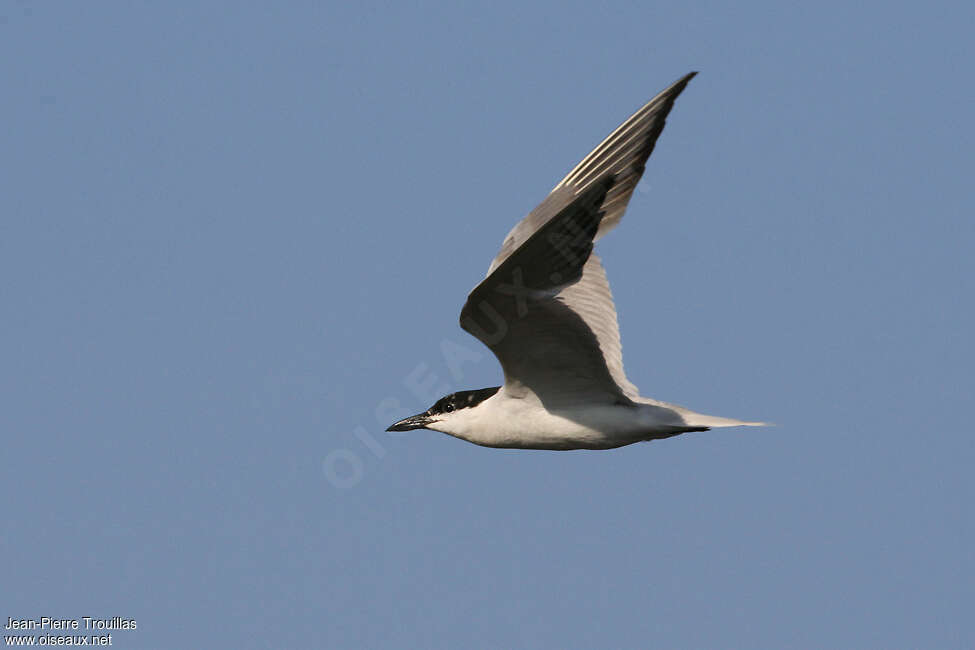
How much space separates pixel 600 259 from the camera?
1110 centimetres

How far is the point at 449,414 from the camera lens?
35.1 ft

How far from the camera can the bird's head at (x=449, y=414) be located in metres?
10.5

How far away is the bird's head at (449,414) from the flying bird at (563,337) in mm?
12

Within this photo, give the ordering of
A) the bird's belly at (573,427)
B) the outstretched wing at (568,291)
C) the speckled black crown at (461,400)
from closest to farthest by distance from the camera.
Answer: the outstretched wing at (568,291), the bird's belly at (573,427), the speckled black crown at (461,400)

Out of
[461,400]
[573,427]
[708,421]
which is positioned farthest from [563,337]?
[461,400]

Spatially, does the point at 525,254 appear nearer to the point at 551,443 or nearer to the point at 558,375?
the point at 558,375

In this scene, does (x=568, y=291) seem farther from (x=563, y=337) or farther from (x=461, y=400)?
(x=563, y=337)

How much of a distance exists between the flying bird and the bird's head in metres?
0.01

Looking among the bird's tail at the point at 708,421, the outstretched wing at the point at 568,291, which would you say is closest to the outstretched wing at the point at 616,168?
the outstretched wing at the point at 568,291

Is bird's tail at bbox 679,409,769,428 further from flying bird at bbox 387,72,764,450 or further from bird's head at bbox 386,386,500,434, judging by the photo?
bird's head at bbox 386,386,500,434

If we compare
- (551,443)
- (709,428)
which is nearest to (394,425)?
(551,443)

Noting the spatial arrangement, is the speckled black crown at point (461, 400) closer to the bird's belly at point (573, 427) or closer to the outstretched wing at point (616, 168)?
the bird's belly at point (573, 427)

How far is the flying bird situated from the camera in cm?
808

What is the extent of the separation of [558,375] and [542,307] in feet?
3.73
